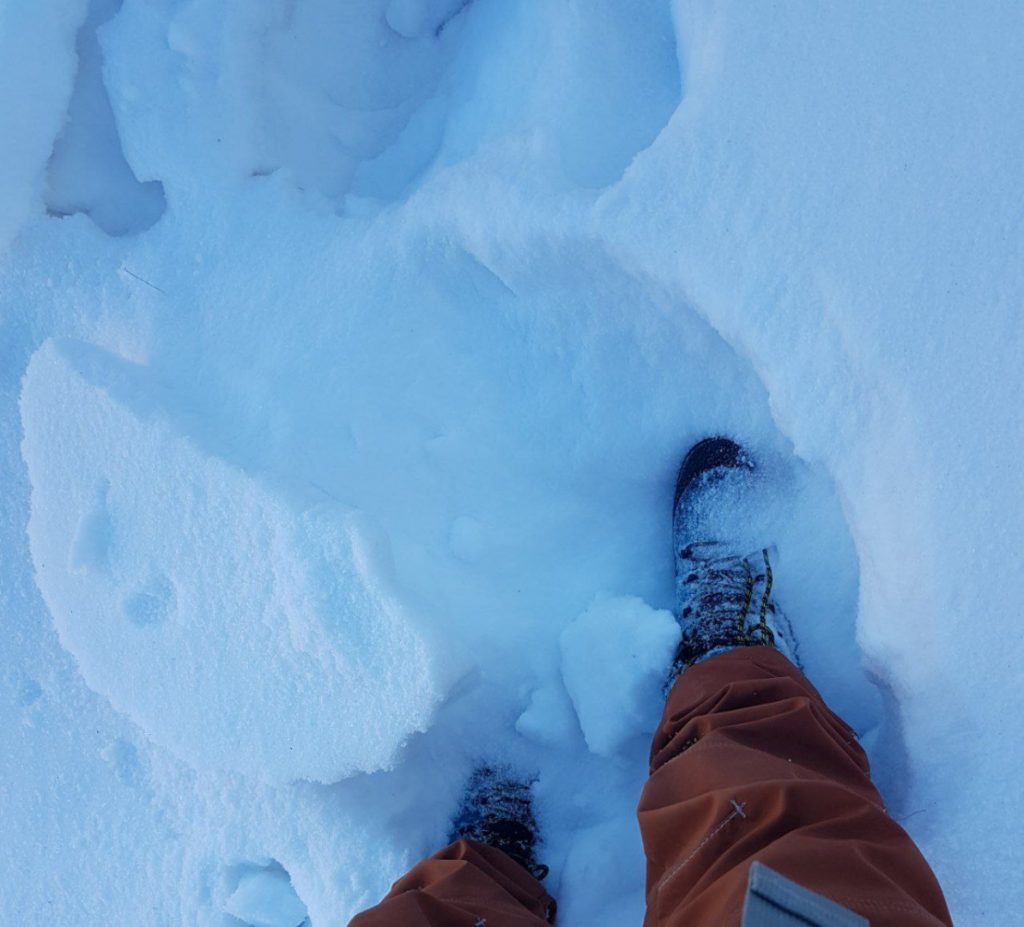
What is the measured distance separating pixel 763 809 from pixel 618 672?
1.63 ft

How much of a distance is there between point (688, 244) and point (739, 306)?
0.46 ft

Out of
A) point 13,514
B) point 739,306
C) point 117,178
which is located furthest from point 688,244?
point 13,514

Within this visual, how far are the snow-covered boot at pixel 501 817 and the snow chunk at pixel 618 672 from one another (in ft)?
0.62

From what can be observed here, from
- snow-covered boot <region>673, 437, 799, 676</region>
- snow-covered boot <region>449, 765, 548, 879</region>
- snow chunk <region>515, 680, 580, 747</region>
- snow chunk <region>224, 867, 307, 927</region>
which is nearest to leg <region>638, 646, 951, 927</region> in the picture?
snow-covered boot <region>673, 437, 799, 676</region>

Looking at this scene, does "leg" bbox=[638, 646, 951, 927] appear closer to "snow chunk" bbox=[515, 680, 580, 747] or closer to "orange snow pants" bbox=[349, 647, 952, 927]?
"orange snow pants" bbox=[349, 647, 952, 927]

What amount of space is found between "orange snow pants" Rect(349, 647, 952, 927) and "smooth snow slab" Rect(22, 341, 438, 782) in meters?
0.29

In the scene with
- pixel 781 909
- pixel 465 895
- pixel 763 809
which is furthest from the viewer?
pixel 465 895

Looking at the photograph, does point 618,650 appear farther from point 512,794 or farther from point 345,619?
point 345,619

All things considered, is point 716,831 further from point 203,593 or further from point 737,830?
point 203,593

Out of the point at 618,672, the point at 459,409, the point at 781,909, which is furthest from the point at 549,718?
the point at 781,909

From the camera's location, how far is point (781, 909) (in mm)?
633

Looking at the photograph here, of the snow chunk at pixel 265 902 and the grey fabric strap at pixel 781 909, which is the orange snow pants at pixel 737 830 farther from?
the snow chunk at pixel 265 902

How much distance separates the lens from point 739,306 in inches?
51.9

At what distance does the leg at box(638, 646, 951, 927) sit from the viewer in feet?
2.83
